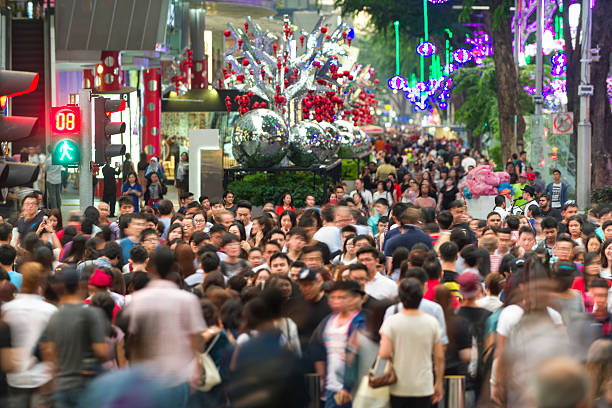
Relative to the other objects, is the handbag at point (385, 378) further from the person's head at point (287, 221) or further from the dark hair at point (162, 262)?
the person's head at point (287, 221)

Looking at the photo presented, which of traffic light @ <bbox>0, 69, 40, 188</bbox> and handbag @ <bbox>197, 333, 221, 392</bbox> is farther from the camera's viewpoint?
traffic light @ <bbox>0, 69, 40, 188</bbox>

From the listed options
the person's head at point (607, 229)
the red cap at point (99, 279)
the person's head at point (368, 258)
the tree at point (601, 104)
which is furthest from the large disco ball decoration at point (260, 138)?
the red cap at point (99, 279)

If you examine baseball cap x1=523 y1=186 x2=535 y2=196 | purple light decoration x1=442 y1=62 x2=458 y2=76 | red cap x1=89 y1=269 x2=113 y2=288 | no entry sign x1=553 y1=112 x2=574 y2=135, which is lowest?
red cap x1=89 y1=269 x2=113 y2=288

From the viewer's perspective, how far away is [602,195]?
83.7 feet

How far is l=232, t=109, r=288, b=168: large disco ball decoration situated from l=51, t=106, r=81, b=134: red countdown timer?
9.96 metres

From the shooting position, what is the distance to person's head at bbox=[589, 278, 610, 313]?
9141mm

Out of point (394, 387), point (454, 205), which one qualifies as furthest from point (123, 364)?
point (454, 205)

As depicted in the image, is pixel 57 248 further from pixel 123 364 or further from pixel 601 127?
pixel 601 127

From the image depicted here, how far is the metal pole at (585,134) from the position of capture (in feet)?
80.4

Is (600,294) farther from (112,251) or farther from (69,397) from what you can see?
(112,251)

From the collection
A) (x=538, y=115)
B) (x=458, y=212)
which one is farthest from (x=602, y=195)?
(x=458, y=212)

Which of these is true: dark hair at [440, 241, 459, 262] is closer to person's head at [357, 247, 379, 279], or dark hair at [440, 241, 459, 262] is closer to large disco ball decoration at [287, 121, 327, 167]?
person's head at [357, 247, 379, 279]

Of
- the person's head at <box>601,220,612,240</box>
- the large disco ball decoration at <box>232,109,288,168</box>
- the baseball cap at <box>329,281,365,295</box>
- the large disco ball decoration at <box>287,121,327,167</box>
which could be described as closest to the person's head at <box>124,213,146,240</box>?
the baseball cap at <box>329,281,365,295</box>

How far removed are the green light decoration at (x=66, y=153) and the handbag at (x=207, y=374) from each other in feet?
21.5
